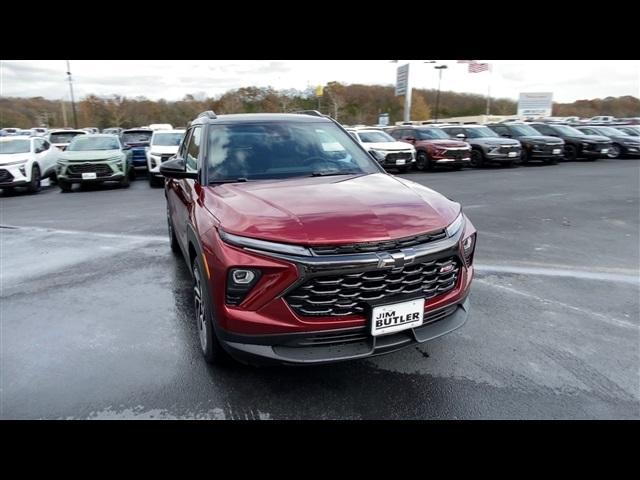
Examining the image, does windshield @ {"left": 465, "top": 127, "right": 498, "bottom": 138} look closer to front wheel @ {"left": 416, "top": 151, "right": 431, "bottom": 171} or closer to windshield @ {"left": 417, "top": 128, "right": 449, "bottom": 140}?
windshield @ {"left": 417, "top": 128, "right": 449, "bottom": 140}

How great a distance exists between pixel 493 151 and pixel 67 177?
15156mm

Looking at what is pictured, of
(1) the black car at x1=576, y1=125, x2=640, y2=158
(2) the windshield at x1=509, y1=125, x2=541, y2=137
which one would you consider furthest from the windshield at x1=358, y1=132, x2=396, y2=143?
(1) the black car at x1=576, y1=125, x2=640, y2=158

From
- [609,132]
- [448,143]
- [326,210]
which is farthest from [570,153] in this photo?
[326,210]

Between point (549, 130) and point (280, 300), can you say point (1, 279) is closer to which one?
point (280, 300)

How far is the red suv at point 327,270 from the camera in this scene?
246 centimetres

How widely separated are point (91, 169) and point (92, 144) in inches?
61.9

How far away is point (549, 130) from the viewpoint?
21.2m

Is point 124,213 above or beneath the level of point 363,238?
beneath

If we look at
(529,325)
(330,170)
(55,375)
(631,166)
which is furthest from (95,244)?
(631,166)

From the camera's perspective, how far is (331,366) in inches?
127

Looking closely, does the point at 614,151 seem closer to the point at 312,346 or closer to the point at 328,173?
the point at 328,173

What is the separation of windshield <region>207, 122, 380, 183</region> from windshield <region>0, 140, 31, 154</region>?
12426 millimetres

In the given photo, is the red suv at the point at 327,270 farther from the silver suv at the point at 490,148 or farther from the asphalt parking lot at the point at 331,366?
the silver suv at the point at 490,148

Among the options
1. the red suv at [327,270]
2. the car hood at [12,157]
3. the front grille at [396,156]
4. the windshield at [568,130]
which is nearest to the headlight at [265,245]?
the red suv at [327,270]
